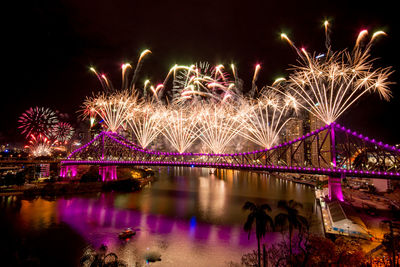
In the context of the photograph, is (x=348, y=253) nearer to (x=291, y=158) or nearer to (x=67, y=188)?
(x=291, y=158)

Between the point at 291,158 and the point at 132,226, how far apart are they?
23192 mm

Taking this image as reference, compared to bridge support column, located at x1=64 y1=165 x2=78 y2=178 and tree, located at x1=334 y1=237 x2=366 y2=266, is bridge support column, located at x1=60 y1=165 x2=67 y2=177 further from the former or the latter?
tree, located at x1=334 y1=237 x2=366 y2=266

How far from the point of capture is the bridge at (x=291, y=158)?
2862 centimetres

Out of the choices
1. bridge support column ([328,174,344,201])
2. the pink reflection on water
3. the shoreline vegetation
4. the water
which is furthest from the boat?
the shoreline vegetation

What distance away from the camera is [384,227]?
21.3m

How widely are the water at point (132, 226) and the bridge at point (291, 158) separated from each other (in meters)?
5.96

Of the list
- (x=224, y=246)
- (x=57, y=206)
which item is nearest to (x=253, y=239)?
(x=224, y=246)

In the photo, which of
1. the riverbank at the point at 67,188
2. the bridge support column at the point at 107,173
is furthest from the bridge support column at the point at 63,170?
the bridge support column at the point at 107,173

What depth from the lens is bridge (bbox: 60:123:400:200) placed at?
28.6 metres

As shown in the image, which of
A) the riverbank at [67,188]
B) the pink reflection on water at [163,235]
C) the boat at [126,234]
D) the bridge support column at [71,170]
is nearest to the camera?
the pink reflection on water at [163,235]

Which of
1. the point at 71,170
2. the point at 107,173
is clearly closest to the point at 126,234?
the point at 107,173

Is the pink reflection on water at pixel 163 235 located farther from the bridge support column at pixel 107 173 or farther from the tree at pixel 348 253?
the bridge support column at pixel 107 173

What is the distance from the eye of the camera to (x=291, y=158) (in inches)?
1353

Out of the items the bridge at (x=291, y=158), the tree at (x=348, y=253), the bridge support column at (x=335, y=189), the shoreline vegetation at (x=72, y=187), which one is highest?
the bridge at (x=291, y=158)
